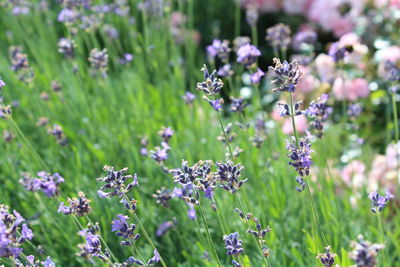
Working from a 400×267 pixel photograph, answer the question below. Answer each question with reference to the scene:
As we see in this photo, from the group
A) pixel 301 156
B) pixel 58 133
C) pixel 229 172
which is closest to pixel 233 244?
pixel 229 172

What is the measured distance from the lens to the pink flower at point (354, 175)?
2.98 m

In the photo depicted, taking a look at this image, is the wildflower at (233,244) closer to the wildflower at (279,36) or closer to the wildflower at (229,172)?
the wildflower at (229,172)

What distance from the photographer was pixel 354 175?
3.08 m

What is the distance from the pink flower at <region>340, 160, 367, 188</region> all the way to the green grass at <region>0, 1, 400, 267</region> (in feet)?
0.24

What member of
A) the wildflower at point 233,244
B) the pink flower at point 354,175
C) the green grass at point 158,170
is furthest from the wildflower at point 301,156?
the pink flower at point 354,175

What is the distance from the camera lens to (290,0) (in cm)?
479

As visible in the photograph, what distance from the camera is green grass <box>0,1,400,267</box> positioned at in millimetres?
2543

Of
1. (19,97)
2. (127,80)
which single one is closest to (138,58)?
(127,80)

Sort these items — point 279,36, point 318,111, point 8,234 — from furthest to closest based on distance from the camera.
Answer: point 279,36
point 318,111
point 8,234

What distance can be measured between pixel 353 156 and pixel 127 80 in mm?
1736

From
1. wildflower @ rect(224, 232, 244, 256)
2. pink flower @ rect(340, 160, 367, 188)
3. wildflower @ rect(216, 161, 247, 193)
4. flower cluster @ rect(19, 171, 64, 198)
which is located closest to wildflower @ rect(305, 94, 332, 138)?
wildflower @ rect(216, 161, 247, 193)

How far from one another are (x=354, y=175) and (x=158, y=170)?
3.71ft

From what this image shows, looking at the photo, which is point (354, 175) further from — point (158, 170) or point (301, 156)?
point (301, 156)

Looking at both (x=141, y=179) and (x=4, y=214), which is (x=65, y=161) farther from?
(x=4, y=214)
